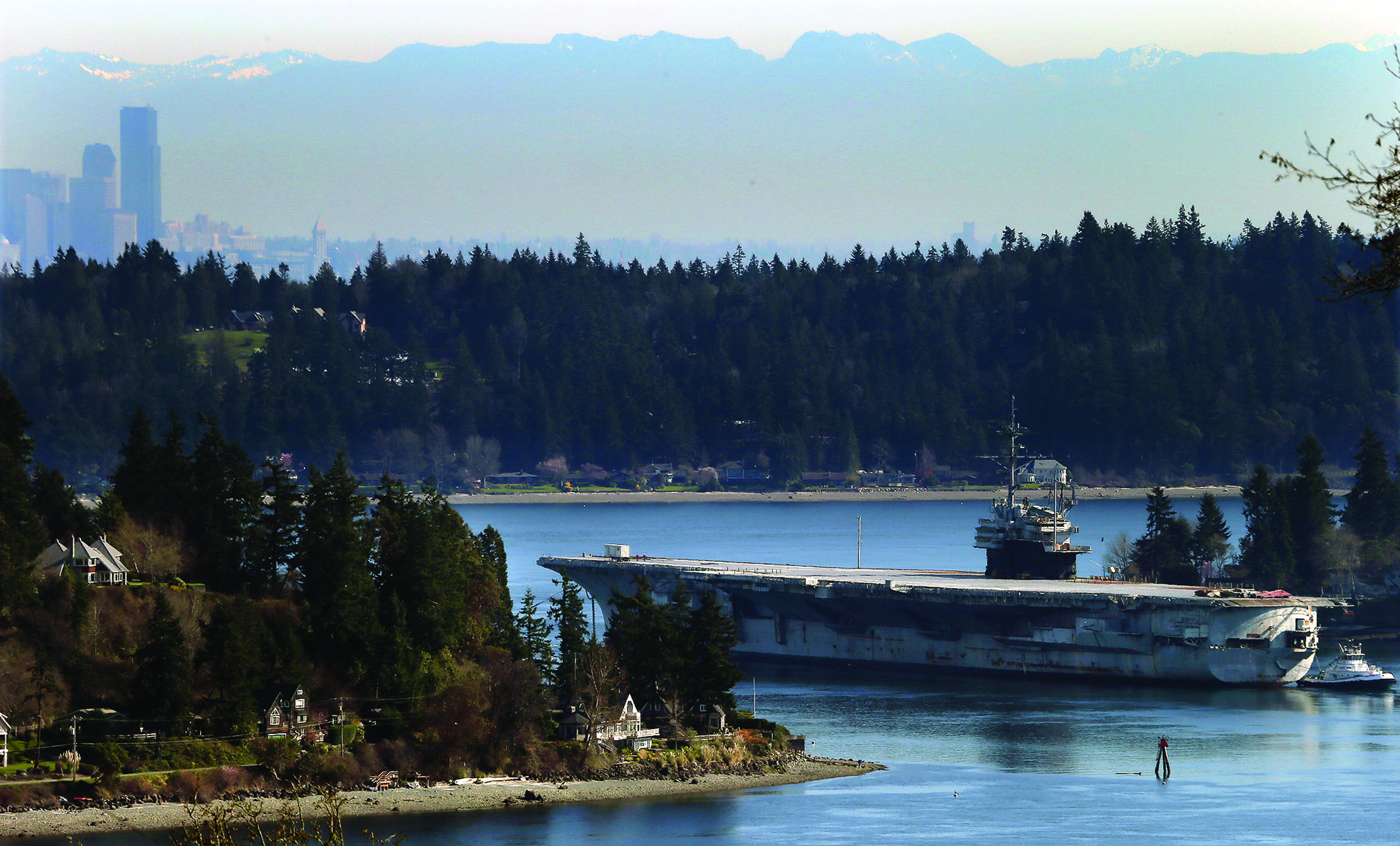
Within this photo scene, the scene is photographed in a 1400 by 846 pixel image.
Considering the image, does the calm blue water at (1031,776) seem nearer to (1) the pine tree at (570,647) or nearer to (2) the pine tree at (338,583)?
(1) the pine tree at (570,647)

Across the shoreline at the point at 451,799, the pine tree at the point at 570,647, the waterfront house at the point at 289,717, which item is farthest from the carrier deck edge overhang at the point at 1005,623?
the waterfront house at the point at 289,717

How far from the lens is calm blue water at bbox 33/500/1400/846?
156 feet

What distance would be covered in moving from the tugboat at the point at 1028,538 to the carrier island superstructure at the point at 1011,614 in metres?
0.06

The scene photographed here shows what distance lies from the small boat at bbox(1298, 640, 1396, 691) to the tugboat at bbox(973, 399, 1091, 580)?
10761 mm

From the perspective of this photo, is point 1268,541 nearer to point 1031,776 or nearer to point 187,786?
point 1031,776

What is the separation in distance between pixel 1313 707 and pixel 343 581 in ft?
113

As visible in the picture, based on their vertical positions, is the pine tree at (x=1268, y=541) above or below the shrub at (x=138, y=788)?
above

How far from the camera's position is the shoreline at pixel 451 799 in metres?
45.6

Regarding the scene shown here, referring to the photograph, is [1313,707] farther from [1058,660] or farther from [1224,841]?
[1224,841]

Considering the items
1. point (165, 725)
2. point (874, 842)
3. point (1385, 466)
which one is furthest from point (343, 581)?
point (1385, 466)

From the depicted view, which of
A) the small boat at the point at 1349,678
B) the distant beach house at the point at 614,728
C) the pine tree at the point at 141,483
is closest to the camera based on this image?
the distant beach house at the point at 614,728

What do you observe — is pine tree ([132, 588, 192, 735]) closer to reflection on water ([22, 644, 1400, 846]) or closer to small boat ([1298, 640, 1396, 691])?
reflection on water ([22, 644, 1400, 846])

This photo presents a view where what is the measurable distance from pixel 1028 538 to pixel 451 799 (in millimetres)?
34573

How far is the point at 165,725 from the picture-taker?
49812mm
